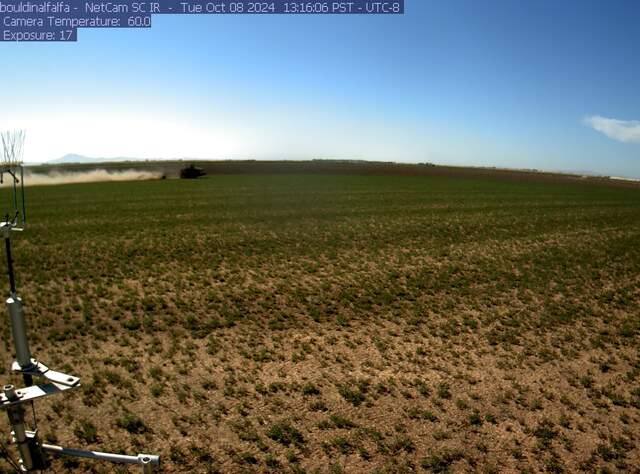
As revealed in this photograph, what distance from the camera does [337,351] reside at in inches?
394

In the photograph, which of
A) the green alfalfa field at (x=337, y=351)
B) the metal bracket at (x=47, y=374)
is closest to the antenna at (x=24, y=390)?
the metal bracket at (x=47, y=374)

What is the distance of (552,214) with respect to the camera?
35875 millimetres

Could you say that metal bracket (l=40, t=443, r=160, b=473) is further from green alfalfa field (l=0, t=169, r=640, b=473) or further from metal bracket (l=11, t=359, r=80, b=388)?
green alfalfa field (l=0, t=169, r=640, b=473)

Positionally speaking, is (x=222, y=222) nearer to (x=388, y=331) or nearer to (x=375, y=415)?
(x=388, y=331)

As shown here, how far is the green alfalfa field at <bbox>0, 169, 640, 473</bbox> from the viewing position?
21.5ft

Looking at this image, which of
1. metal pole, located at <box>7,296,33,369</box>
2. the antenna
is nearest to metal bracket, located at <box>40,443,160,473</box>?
the antenna

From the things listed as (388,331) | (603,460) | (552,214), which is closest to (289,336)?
(388,331)

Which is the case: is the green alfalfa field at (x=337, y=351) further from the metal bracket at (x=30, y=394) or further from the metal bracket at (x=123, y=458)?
the metal bracket at (x=30, y=394)

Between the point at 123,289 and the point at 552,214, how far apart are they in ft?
119

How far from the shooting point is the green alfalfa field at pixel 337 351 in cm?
655

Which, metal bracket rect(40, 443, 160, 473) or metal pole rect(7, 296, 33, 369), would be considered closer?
metal pole rect(7, 296, 33, 369)

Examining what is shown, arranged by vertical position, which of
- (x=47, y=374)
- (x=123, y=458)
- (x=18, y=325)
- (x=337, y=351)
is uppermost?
(x=18, y=325)

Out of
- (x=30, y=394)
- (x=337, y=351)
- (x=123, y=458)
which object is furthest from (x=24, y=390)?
(x=337, y=351)

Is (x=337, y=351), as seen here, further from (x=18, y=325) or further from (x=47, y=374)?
(x=18, y=325)
